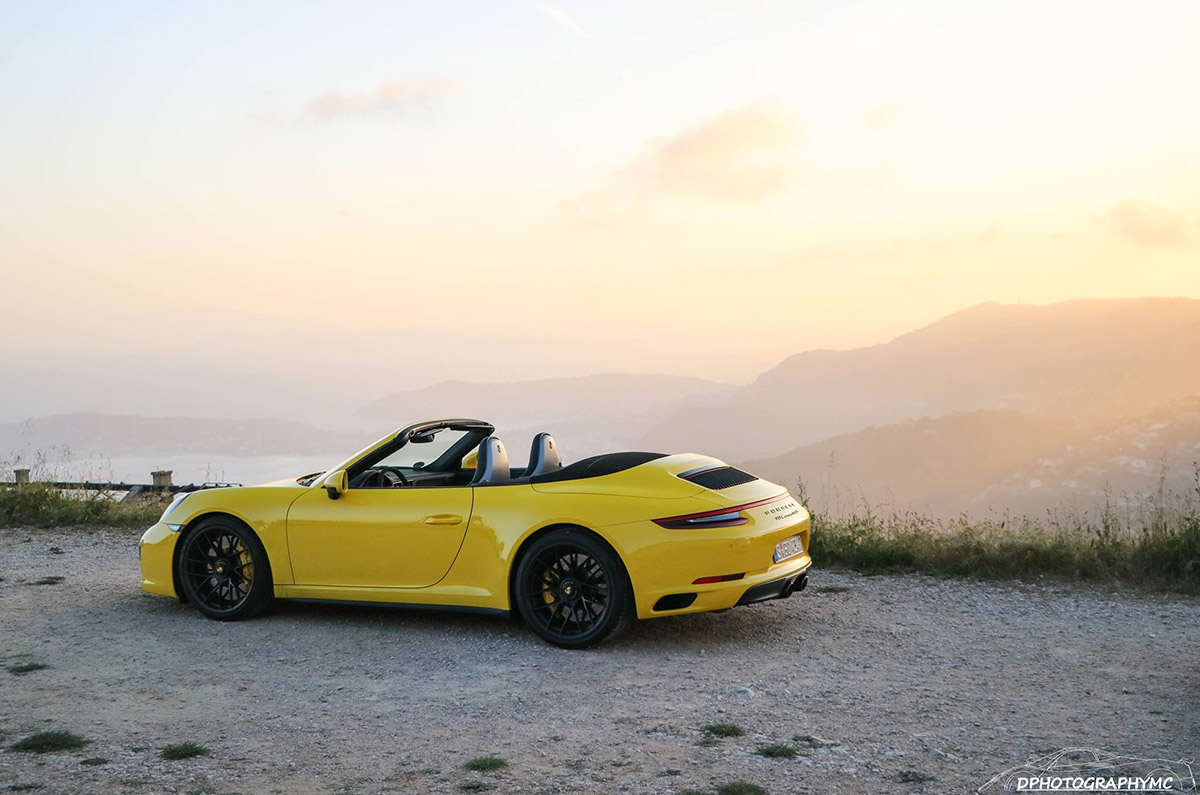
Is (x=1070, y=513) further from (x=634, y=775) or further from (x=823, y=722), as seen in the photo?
(x=634, y=775)

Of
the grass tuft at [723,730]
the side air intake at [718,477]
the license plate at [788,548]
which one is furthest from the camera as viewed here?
the side air intake at [718,477]

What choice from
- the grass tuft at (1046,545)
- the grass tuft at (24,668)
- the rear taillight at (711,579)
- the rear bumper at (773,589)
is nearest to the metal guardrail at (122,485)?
the grass tuft at (24,668)

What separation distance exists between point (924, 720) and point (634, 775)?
65.5 inches

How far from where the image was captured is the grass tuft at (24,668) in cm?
627

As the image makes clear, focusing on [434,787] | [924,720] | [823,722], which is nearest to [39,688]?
[434,787]

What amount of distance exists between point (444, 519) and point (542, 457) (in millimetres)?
866

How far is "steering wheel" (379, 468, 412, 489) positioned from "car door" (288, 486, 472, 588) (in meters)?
0.31

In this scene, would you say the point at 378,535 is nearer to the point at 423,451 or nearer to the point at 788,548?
the point at 423,451

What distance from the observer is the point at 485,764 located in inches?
175

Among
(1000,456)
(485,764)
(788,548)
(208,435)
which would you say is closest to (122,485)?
(788,548)

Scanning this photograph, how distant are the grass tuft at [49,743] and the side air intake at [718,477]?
12.4 ft

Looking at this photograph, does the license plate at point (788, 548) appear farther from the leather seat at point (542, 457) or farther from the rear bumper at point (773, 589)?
the leather seat at point (542, 457)

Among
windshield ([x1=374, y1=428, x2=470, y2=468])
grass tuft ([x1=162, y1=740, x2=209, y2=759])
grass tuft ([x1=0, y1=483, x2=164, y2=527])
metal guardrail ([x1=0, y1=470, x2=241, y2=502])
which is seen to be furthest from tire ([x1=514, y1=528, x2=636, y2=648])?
metal guardrail ([x1=0, y1=470, x2=241, y2=502])

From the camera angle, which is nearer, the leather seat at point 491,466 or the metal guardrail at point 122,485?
the leather seat at point 491,466
